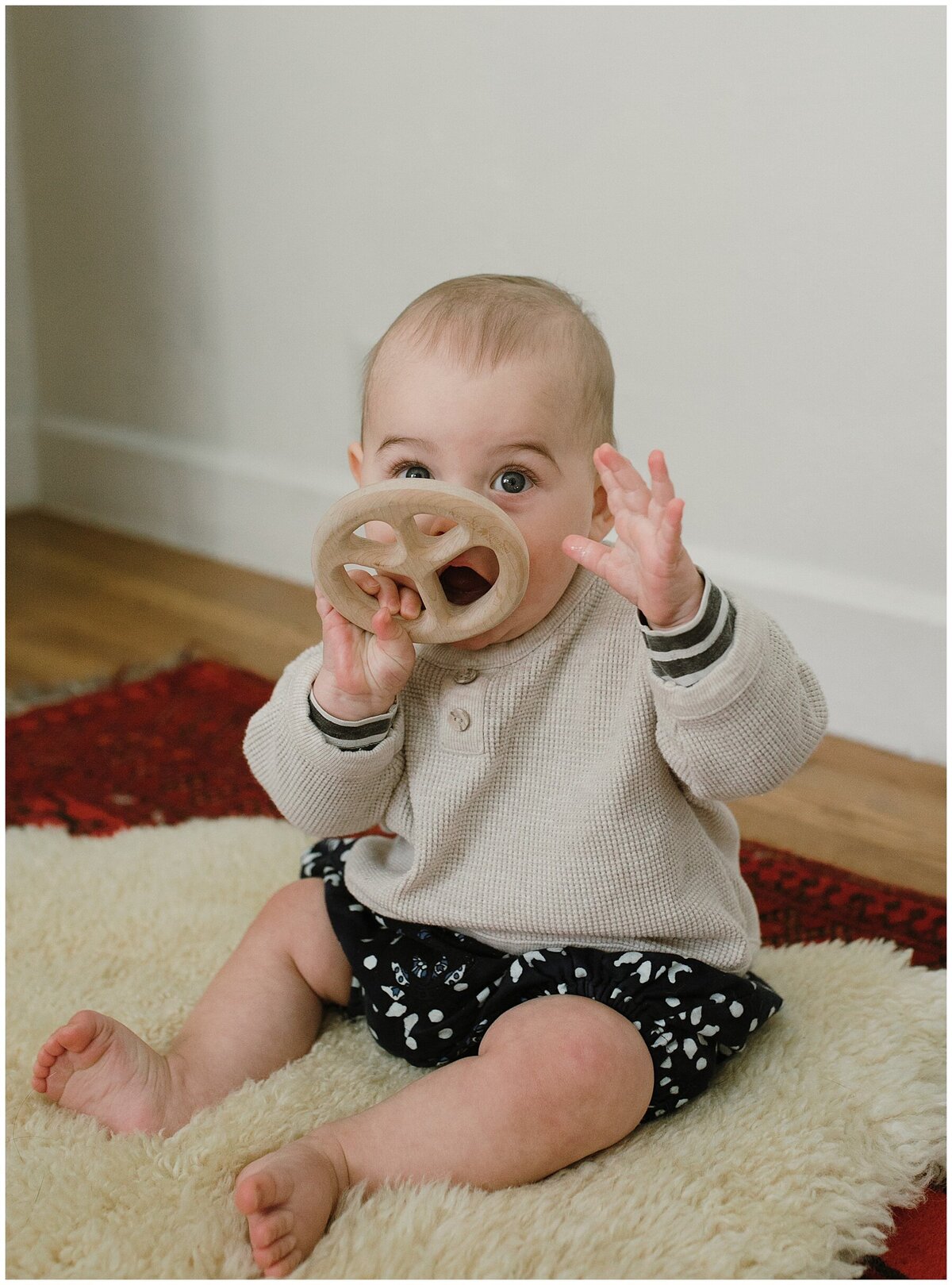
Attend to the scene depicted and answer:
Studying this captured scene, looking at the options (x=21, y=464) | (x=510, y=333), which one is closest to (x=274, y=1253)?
(x=510, y=333)

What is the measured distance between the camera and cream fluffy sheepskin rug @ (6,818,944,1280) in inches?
26.2

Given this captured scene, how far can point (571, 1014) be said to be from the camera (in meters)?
0.75

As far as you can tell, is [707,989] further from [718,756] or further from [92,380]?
[92,380]

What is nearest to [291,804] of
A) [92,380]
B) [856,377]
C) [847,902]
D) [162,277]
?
[847,902]

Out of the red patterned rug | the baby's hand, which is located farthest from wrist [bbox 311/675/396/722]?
Answer: the red patterned rug

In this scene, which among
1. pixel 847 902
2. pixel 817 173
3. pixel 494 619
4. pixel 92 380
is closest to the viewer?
pixel 494 619

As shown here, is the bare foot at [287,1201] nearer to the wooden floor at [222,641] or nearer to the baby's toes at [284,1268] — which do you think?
the baby's toes at [284,1268]

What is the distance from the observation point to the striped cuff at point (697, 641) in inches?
28.5

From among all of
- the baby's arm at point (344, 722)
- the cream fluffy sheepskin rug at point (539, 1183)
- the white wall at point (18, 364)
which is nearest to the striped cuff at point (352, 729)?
the baby's arm at point (344, 722)

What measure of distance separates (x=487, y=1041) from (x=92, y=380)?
211cm

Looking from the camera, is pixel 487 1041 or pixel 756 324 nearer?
pixel 487 1041

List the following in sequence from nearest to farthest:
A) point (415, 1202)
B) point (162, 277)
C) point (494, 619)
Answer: point (415, 1202), point (494, 619), point (162, 277)

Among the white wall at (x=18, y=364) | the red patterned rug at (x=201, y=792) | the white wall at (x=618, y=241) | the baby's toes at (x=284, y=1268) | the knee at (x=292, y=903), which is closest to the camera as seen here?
the baby's toes at (x=284, y=1268)

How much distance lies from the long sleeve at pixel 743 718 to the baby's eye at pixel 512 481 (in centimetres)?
13
